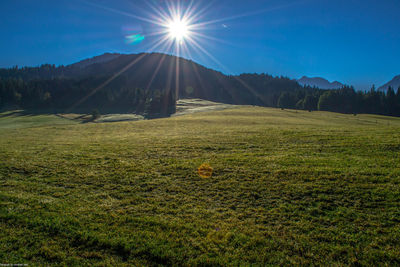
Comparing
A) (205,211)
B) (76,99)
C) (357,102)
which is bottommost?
(205,211)

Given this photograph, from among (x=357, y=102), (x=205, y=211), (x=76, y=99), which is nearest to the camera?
(x=205, y=211)

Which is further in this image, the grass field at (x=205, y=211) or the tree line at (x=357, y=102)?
the tree line at (x=357, y=102)

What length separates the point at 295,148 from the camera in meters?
17.9

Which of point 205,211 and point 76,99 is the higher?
point 76,99

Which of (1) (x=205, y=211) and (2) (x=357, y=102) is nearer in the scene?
(1) (x=205, y=211)

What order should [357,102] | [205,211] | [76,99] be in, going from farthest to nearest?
1. [76,99]
2. [357,102]
3. [205,211]

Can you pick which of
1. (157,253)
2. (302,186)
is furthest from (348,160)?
(157,253)

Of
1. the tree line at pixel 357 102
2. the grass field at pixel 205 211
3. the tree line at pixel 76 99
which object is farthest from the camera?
the tree line at pixel 357 102

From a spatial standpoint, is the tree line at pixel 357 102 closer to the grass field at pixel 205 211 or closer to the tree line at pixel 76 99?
the tree line at pixel 76 99

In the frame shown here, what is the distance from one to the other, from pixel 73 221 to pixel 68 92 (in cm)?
18047

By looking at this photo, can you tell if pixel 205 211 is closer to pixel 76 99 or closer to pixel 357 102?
pixel 357 102

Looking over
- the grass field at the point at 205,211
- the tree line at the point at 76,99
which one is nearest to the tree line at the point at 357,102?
the tree line at the point at 76,99

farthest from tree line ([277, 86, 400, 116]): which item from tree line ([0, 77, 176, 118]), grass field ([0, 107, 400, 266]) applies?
grass field ([0, 107, 400, 266])

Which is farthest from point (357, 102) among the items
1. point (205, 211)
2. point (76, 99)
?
point (76, 99)
